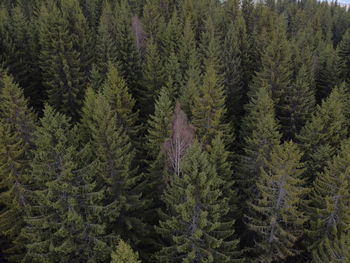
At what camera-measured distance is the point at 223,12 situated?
2174 inches

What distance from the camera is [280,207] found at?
18984mm

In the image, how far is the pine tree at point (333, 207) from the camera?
19.2 meters

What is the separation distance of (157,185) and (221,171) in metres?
4.94

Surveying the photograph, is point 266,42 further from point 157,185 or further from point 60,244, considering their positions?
point 60,244

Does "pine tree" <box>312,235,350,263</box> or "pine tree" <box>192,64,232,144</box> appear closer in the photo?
"pine tree" <box>312,235,350,263</box>

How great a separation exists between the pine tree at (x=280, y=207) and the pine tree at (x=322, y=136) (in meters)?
7.08

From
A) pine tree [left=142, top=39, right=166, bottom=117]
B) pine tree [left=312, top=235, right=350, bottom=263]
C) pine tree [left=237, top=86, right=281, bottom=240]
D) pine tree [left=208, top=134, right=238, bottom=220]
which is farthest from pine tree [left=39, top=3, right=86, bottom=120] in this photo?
pine tree [left=312, top=235, right=350, bottom=263]

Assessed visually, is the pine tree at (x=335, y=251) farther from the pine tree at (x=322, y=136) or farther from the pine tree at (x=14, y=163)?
the pine tree at (x=14, y=163)

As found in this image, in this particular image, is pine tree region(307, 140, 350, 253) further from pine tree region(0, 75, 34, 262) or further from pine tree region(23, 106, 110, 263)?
pine tree region(0, 75, 34, 262)

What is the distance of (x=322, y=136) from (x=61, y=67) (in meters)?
25.2

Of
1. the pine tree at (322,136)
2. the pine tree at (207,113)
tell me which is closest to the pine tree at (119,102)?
the pine tree at (207,113)

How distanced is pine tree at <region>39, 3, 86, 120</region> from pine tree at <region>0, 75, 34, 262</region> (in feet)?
32.0

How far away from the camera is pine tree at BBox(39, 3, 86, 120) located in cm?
3150

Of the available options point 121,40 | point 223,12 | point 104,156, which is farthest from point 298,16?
point 104,156
